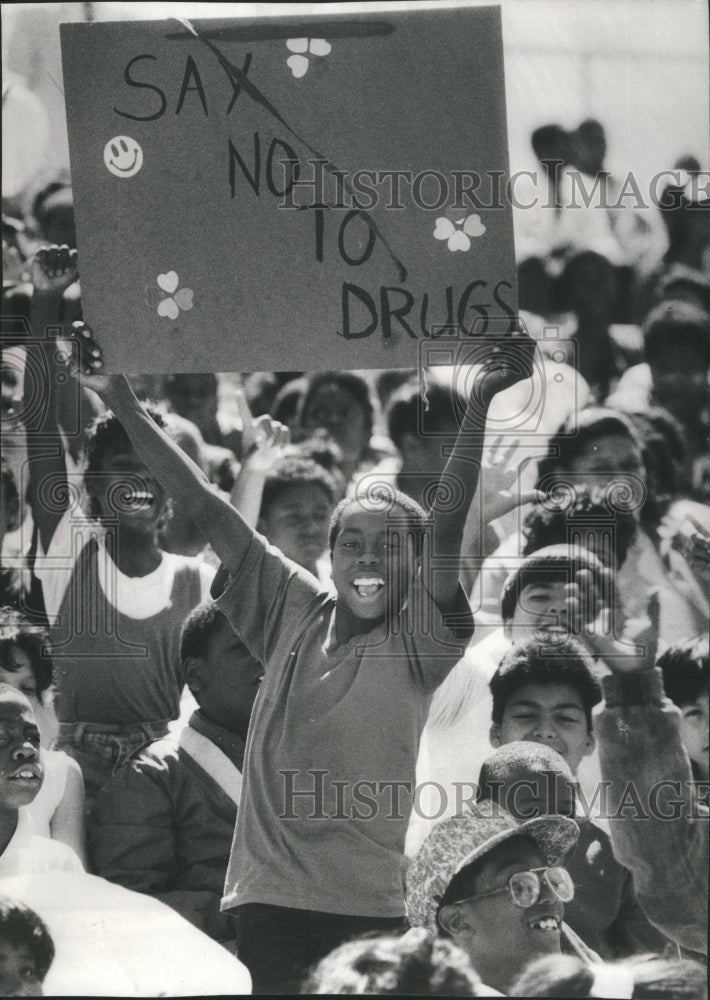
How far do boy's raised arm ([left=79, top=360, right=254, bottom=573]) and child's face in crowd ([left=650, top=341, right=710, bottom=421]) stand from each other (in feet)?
4.19

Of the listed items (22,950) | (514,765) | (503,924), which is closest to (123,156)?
(514,765)

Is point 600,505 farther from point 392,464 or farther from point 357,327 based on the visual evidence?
point 357,327

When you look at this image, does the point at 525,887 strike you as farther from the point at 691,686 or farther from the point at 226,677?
the point at 226,677

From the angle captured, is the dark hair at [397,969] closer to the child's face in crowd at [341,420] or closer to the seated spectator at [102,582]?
the seated spectator at [102,582]

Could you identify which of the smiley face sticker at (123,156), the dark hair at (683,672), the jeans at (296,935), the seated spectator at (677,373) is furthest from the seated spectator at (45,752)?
the seated spectator at (677,373)

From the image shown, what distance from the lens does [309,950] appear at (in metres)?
3.63

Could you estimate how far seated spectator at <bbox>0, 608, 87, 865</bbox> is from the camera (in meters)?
3.73

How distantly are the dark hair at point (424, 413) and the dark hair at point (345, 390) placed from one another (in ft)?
0.18

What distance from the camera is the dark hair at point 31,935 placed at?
146 inches

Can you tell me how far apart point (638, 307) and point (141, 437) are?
1.51 metres

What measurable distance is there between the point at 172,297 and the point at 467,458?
3.23ft

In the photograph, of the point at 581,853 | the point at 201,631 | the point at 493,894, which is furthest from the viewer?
the point at 201,631

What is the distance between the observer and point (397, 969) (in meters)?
3.63

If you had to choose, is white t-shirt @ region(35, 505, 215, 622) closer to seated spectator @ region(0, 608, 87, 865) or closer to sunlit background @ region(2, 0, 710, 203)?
seated spectator @ region(0, 608, 87, 865)
